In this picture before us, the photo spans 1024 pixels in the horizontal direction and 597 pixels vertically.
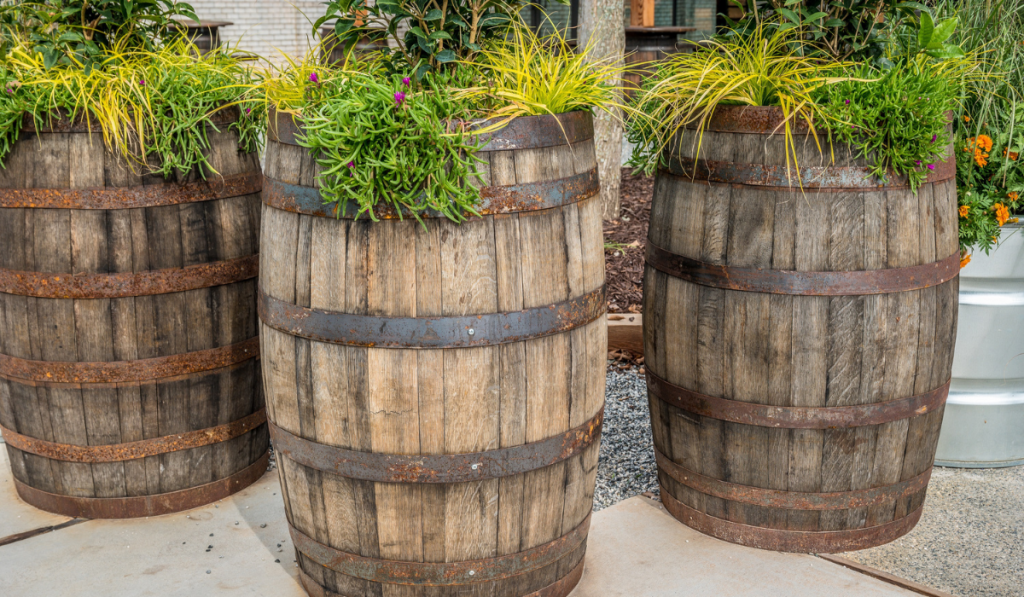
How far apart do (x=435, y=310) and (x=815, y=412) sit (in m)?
1.32

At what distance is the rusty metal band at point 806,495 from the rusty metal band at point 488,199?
1.17 m

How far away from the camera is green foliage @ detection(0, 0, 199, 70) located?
10.2 ft

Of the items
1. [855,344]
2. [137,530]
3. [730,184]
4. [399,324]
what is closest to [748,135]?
[730,184]

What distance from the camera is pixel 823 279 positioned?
2.69 meters

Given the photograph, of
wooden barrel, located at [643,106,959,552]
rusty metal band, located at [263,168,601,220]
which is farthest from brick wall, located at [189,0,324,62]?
rusty metal band, located at [263,168,601,220]

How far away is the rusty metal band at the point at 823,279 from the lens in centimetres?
269

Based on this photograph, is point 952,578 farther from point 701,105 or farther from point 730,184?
Answer: point 701,105

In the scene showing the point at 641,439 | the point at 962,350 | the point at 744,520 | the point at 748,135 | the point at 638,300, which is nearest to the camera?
the point at 748,135

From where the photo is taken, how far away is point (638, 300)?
534 centimetres

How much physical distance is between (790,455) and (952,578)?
0.62 metres

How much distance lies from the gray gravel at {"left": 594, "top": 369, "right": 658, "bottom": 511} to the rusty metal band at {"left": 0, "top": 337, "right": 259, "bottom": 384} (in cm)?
150

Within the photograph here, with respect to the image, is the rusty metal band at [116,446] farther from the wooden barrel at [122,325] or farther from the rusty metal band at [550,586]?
the rusty metal band at [550,586]

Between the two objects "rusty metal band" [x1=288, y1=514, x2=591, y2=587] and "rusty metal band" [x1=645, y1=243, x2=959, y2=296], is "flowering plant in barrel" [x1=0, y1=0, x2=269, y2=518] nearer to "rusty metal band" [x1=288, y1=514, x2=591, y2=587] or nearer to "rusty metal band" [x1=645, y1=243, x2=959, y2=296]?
"rusty metal band" [x1=288, y1=514, x2=591, y2=587]

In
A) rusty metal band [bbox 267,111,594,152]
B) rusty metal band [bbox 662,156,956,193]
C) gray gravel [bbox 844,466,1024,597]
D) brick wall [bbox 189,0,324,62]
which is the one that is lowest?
gray gravel [bbox 844,466,1024,597]
